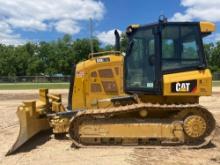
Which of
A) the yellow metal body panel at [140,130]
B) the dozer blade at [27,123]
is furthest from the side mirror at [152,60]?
the dozer blade at [27,123]

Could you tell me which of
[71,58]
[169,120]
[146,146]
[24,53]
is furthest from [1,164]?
[24,53]

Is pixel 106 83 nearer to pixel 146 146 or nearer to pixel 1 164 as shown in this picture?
pixel 146 146

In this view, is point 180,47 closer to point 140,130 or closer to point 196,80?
point 196,80

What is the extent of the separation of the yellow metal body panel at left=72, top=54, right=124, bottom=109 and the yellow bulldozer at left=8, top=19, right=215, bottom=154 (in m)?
0.38

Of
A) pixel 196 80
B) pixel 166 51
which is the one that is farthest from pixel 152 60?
pixel 196 80

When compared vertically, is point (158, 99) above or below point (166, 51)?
below

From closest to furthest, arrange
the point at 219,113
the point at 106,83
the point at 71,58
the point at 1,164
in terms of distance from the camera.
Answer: the point at 1,164 < the point at 106,83 < the point at 219,113 < the point at 71,58

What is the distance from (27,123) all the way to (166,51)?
3926mm

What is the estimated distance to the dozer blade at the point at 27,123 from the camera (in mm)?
10133

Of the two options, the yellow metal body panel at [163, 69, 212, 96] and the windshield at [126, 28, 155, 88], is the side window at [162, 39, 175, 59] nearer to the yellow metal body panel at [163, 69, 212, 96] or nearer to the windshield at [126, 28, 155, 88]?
the windshield at [126, 28, 155, 88]

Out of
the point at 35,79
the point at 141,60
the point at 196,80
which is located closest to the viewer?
the point at 196,80

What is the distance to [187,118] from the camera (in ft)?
33.0

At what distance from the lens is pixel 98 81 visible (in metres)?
11.1

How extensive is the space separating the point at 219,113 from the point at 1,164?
10.7 meters
